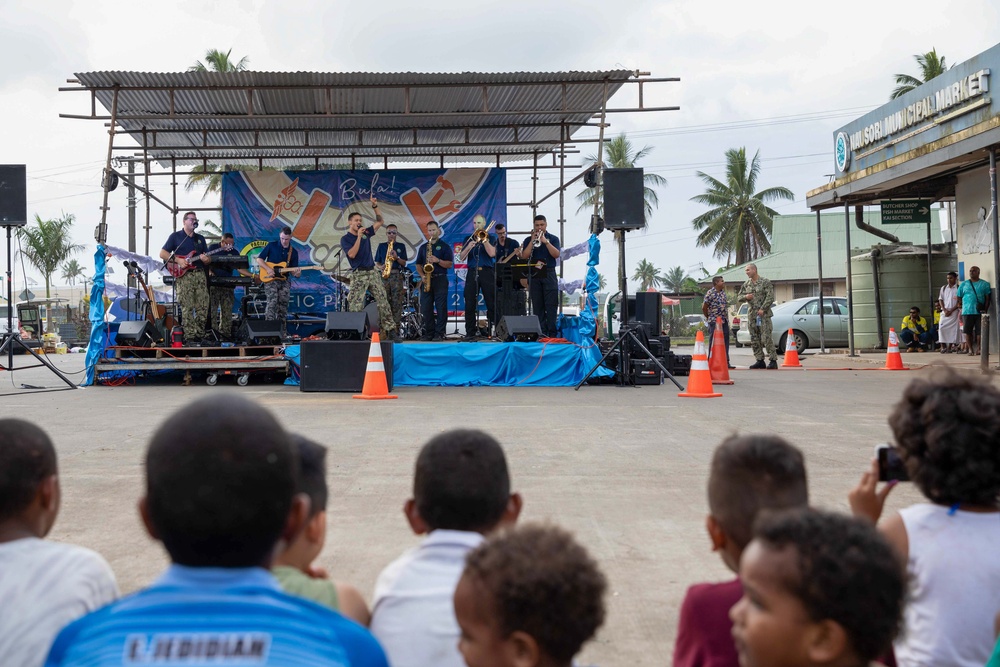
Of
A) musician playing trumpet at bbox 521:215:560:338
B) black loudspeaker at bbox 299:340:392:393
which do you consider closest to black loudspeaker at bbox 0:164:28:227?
black loudspeaker at bbox 299:340:392:393

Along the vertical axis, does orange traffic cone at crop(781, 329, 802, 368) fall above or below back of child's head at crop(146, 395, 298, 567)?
below

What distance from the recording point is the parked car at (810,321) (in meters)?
23.3

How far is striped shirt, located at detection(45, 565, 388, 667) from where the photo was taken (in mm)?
1322

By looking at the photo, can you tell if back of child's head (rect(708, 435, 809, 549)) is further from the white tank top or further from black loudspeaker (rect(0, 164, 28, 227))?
black loudspeaker (rect(0, 164, 28, 227))

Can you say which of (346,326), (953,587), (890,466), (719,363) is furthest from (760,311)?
(953,587)

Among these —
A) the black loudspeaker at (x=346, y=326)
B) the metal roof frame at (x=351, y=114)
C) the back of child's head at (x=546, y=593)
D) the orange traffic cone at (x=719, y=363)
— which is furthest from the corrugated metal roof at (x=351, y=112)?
the back of child's head at (x=546, y=593)

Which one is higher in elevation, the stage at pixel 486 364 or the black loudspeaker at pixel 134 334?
the black loudspeaker at pixel 134 334

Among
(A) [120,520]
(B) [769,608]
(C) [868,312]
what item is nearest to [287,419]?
(A) [120,520]

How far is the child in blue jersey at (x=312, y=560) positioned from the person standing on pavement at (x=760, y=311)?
14.9 metres

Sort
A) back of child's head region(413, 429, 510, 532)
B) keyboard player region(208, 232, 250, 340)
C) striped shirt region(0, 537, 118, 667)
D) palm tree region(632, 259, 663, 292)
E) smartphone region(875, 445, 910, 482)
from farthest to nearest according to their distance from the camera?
palm tree region(632, 259, 663, 292) < keyboard player region(208, 232, 250, 340) < smartphone region(875, 445, 910, 482) < back of child's head region(413, 429, 510, 532) < striped shirt region(0, 537, 118, 667)

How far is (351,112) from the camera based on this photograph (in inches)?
628

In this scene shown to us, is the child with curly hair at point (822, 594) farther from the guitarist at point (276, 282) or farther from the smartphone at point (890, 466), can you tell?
the guitarist at point (276, 282)

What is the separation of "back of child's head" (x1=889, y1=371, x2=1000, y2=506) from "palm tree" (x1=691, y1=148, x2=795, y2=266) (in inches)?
1939

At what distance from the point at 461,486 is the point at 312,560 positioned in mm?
380
